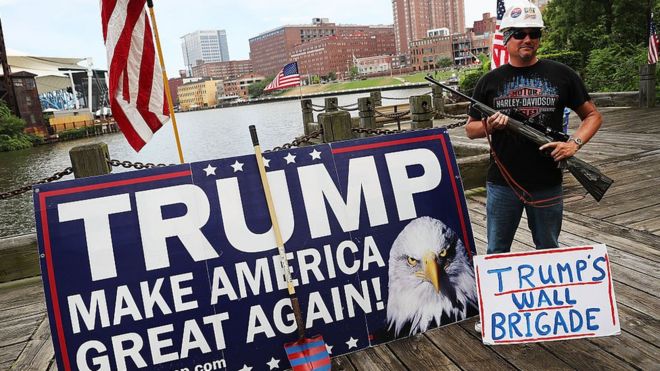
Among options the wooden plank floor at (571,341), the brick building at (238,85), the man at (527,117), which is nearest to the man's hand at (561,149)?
the man at (527,117)

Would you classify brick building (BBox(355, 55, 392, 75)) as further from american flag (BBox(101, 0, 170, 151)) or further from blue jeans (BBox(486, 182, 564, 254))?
blue jeans (BBox(486, 182, 564, 254))

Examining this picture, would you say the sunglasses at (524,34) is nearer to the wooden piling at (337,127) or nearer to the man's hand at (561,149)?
the man's hand at (561,149)

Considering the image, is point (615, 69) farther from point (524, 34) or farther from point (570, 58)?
point (524, 34)

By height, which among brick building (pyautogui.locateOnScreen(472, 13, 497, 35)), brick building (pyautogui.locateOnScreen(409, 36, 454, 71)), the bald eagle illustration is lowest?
the bald eagle illustration

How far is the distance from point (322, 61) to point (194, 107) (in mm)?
46673

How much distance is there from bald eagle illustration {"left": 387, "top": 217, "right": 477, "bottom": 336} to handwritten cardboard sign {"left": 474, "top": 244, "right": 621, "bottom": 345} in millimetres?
249

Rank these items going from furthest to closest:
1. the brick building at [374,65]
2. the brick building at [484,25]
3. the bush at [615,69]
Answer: the brick building at [374,65]
the brick building at [484,25]
the bush at [615,69]

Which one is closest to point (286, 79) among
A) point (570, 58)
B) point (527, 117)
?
point (570, 58)

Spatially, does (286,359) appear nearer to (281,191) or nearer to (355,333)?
(355,333)

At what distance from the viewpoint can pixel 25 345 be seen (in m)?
3.62

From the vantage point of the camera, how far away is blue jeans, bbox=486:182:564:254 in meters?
2.88

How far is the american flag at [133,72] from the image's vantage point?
443 cm

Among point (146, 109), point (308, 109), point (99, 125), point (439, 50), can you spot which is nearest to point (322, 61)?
point (439, 50)

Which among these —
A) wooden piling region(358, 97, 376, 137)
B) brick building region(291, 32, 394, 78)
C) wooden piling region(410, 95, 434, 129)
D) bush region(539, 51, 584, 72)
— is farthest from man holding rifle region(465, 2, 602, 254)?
brick building region(291, 32, 394, 78)
